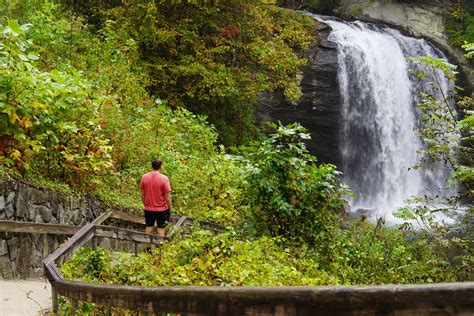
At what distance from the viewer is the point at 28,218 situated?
9703mm

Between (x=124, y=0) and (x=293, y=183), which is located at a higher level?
(x=124, y=0)

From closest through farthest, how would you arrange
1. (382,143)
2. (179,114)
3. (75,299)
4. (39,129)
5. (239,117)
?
(75,299)
(39,129)
(179,114)
(239,117)
(382,143)

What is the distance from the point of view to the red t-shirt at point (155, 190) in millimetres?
9703

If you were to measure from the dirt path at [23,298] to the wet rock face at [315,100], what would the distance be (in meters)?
18.8

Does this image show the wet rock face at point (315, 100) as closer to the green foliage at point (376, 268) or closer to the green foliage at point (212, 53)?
the green foliage at point (212, 53)

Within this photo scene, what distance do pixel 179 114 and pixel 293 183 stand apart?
11.4 metres

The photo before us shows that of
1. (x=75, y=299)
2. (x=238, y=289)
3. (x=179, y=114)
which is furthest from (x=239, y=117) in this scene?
(x=238, y=289)

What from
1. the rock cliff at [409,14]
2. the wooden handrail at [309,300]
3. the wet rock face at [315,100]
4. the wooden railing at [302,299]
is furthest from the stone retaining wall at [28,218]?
the rock cliff at [409,14]

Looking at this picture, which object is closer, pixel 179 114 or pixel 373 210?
pixel 179 114

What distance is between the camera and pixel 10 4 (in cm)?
1828

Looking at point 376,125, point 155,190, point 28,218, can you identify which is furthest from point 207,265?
point 376,125

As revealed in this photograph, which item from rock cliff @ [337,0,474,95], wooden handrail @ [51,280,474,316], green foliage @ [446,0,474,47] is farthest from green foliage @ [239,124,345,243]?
green foliage @ [446,0,474,47]

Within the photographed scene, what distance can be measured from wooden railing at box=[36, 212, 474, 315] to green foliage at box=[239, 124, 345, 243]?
542cm

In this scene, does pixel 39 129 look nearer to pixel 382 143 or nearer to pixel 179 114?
pixel 179 114
